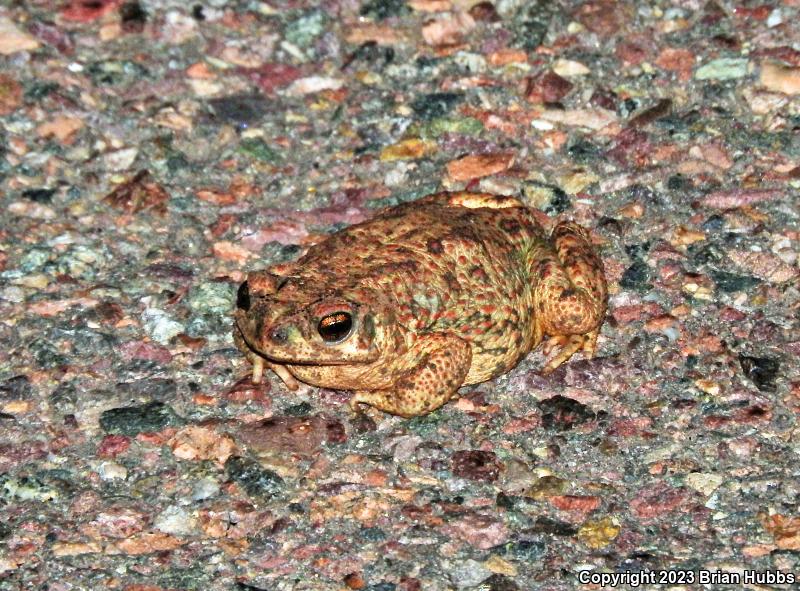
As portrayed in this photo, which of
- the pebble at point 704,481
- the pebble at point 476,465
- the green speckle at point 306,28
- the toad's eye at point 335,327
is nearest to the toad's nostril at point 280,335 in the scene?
the toad's eye at point 335,327

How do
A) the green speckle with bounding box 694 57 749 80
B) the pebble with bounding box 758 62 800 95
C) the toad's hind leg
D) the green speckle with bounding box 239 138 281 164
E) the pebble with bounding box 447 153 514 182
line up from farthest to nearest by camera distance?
the green speckle with bounding box 694 57 749 80 → the pebble with bounding box 758 62 800 95 → the green speckle with bounding box 239 138 281 164 → the pebble with bounding box 447 153 514 182 → the toad's hind leg

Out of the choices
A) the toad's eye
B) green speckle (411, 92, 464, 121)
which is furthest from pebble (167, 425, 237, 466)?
green speckle (411, 92, 464, 121)

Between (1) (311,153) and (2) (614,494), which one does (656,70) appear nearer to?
(1) (311,153)

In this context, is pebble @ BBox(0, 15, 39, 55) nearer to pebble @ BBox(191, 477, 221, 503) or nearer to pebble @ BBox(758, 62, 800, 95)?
pebble @ BBox(191, 477, 221, 503)

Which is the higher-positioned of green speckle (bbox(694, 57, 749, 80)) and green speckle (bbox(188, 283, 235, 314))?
green speckle (bbox(694, 57, 749, 80))

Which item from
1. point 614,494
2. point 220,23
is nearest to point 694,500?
point 614,494
